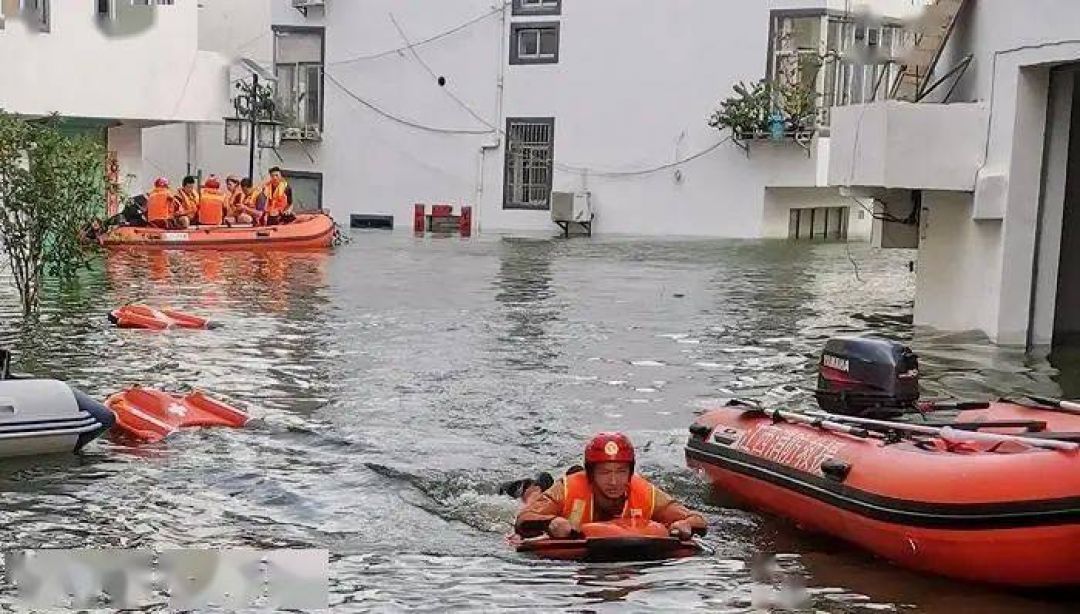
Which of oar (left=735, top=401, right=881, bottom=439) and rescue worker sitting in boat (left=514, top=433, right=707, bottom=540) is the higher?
oar (left=735, top=401, right=881, bottom=439)

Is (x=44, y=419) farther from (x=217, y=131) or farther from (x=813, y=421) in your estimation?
(x=217, y=131)

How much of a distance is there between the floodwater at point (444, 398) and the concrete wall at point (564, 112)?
8495 millimetres

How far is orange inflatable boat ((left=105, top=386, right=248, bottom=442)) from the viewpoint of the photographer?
10.0 meters

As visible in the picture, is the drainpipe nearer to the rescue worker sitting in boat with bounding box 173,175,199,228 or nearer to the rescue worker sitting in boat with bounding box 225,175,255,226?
the rescue worker sitting in boat with bounding box 225,175,255,226

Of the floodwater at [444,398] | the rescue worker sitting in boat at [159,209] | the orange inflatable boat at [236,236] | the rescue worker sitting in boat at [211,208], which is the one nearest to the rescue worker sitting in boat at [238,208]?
the rescue worker sitting in boat at [211,208]

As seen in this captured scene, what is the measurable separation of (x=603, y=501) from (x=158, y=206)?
20.2 metres

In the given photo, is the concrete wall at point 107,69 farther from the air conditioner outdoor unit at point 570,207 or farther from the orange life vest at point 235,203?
the air conditioner outdoor unit at point 570,207

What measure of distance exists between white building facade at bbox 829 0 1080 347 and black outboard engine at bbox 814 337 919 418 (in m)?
6.35

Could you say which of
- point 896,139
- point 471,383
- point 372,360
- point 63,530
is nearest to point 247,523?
point 63,530

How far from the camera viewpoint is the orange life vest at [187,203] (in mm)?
26703

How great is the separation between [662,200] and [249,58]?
35.2ft

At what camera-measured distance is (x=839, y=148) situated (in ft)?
53.4

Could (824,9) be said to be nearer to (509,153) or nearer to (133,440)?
(509,153)

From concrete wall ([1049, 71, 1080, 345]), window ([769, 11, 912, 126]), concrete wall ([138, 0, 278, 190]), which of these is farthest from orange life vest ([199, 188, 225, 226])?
concrete wall ([1049, 71, 1080, 345])
